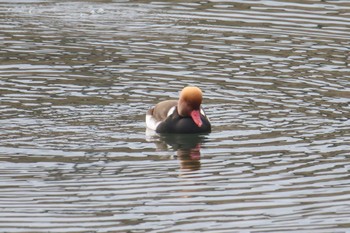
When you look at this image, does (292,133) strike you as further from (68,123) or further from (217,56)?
(217,56)

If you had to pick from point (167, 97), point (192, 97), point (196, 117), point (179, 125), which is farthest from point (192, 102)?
point (167, 97)

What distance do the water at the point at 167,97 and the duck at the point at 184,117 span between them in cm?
21

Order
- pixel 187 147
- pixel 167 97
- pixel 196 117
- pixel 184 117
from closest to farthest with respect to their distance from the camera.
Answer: pixel 187 147
pixel 196 117
pixel 184 117
pixel 167 97

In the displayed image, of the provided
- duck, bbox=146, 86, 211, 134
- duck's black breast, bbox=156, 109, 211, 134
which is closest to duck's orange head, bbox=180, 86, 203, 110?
duck, bbox=146, 86, 211, 134

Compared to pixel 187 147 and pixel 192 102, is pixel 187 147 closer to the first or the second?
pixel 187 147

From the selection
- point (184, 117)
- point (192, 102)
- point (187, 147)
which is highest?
point (192, 102)

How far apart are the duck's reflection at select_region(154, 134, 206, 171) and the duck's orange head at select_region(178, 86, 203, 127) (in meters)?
0.28

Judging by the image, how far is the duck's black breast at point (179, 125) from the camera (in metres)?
16.4

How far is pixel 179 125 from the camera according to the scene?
54.8ft

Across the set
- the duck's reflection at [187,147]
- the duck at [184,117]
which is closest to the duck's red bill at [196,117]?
the duck at [184,117]

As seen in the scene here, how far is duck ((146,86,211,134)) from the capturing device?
Result: 16453mm

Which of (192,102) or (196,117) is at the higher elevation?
(192,102)

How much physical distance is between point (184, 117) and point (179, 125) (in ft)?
0.42

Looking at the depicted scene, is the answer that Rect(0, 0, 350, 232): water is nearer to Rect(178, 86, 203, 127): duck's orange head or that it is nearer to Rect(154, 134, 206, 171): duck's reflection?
Rect(154, 134, 206, 171): duck's reflection
